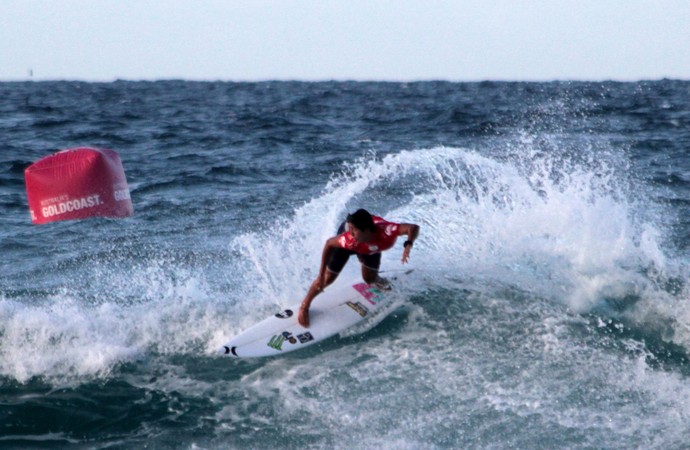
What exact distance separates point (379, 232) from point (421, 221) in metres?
3.56

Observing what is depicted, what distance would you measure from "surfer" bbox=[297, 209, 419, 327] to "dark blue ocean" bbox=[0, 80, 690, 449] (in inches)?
25.1

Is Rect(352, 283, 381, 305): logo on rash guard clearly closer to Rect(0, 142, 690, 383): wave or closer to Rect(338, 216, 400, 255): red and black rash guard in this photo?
Rect(0, 142, 690, 383): wave

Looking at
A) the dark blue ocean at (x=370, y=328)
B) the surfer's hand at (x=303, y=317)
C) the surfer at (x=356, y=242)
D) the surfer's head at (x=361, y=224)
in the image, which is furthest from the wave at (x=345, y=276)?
the surfer's head at (x=361, y=224)

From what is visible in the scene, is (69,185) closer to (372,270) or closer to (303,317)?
(303,317)

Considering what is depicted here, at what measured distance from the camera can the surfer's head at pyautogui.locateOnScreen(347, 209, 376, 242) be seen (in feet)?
27.2

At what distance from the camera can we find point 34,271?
Answer: 458 inches

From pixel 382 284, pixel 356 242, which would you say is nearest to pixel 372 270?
pixel 382 284

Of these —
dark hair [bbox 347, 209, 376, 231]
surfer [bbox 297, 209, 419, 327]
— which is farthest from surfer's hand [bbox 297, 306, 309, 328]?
dark hair [bbox 347, 209, 376, 231]

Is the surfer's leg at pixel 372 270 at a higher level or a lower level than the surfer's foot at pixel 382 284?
higher

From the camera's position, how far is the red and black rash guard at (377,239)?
8.65m

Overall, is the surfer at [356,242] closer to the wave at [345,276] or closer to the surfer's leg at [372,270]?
the surfer's leg at [372,270]

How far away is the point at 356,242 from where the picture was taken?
862cm

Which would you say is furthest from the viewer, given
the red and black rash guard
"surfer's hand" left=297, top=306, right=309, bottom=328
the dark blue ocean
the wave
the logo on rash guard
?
the logo on rash guard

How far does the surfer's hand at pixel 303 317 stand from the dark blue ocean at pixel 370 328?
328 mm
